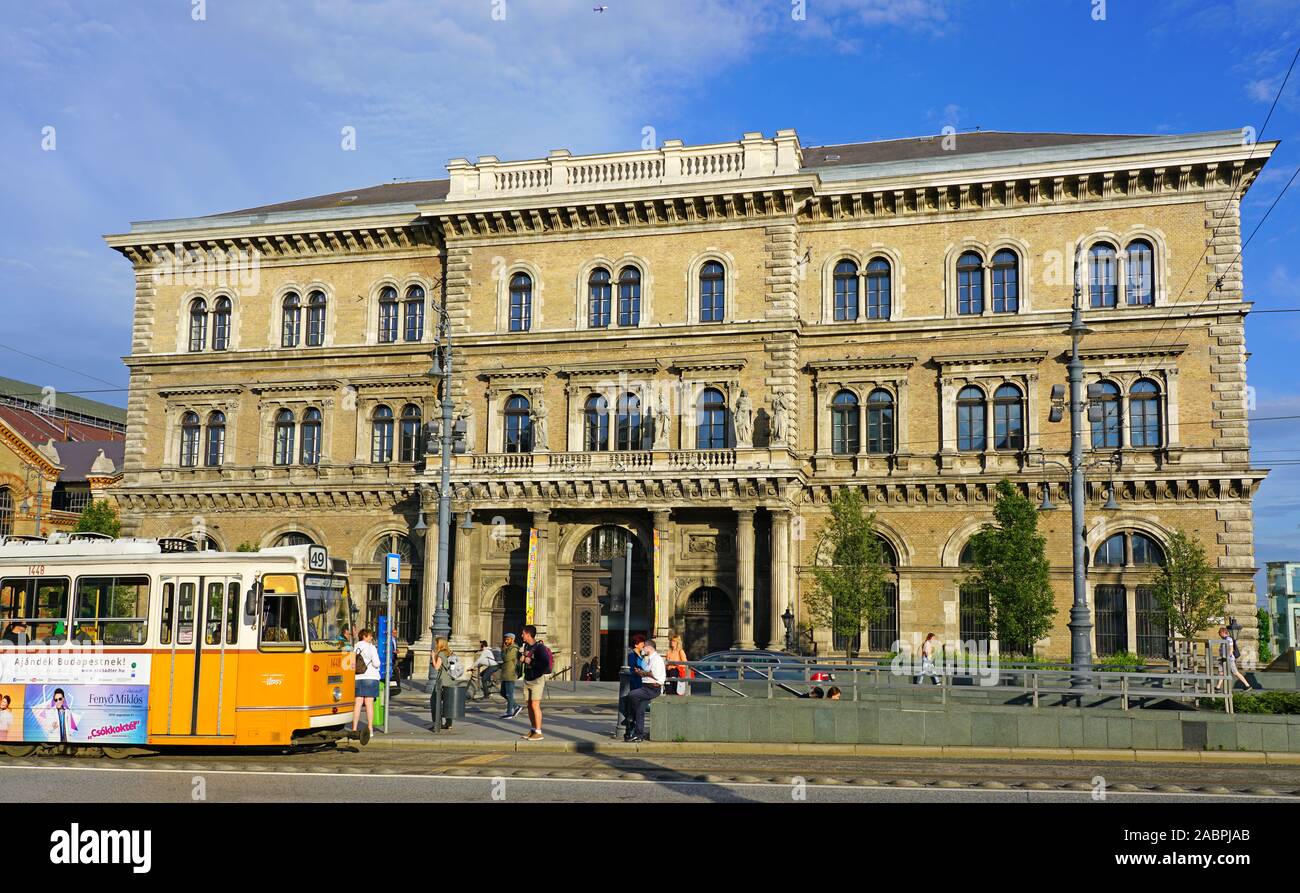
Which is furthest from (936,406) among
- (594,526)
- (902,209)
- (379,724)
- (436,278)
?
(379,724)

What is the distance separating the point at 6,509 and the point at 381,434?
121 ft

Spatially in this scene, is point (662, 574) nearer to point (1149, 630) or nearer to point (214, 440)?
point (1149, 630)

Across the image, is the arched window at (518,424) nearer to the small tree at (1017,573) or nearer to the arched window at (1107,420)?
the small tree at (1017,573)

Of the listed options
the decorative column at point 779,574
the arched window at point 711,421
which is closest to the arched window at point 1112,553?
the decorative column at point 779,574

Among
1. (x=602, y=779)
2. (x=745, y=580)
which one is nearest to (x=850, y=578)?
(x=745, y=580)

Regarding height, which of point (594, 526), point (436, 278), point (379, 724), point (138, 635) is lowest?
point (379, 724)

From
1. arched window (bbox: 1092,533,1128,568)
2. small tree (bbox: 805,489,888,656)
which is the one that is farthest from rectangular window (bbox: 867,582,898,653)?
arched window (bbox: 1092,533,1128,568)

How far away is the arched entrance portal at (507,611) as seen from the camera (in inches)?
1527

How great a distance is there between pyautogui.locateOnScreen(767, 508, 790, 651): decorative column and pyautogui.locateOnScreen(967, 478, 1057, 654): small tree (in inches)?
232
